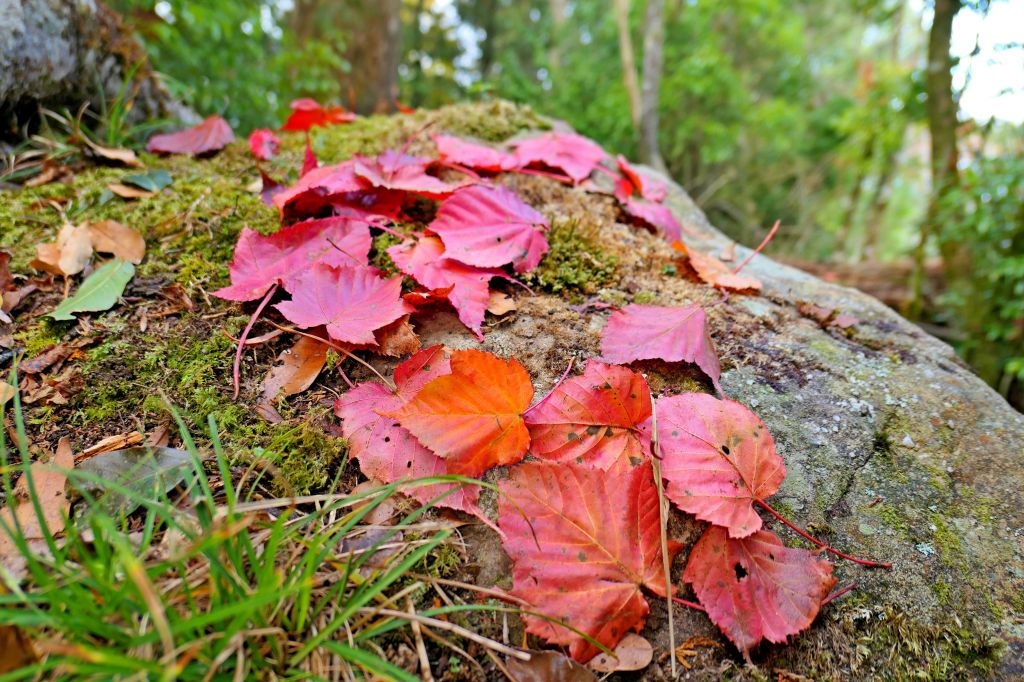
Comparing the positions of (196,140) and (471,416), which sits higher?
(196,140)

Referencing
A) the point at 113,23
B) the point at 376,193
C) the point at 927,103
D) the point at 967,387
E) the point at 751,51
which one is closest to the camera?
the point at 967,387

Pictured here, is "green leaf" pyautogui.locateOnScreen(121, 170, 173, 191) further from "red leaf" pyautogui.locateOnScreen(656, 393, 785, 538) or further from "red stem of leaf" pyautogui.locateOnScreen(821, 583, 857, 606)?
"red stem of leaf" pyautogui.locateOnScreen(821, 583, 857, 606)

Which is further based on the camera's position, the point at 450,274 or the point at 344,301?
the point at 450,274

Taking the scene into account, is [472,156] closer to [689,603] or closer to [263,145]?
[263,145]

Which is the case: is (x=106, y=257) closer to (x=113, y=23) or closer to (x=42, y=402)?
(x=42, y=402)

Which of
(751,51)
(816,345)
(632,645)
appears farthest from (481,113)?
(751,51)

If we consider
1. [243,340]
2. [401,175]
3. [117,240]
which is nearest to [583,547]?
[243,340]

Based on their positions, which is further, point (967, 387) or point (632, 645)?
point (967, 387)
